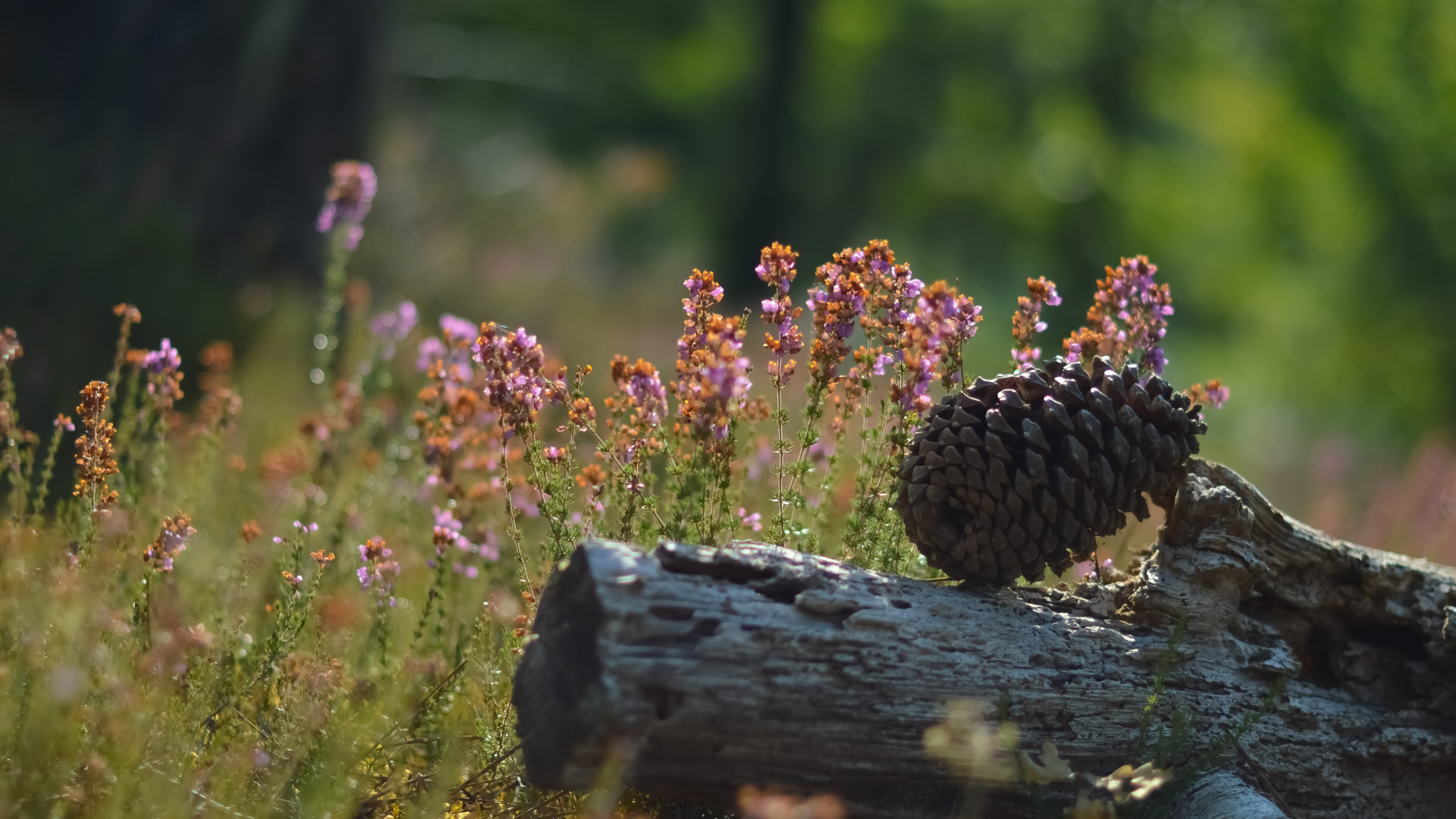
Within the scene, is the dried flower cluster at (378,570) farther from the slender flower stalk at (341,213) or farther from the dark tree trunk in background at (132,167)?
the dark tree trunk in background at (132,167)

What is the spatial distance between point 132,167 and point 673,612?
5.97 metres

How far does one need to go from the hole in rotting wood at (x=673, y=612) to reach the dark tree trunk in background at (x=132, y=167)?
390 centimetres

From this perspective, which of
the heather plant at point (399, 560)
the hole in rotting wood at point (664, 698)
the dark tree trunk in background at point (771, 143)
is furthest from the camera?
the dark tree trunk in background at point (771, 143)

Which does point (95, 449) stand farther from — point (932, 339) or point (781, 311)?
point (932, 339)

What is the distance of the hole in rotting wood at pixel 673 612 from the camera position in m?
2.08

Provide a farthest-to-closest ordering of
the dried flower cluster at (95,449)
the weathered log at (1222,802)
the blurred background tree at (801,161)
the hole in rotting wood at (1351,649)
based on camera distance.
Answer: the blurred background tree at (801,161) < the hole in rotting wood at (1351,649) < the dried flower cluster at (95,449) < the weathered log at (1222,802)

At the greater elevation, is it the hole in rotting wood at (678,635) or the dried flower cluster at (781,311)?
the dried flower cluster at (781,311)

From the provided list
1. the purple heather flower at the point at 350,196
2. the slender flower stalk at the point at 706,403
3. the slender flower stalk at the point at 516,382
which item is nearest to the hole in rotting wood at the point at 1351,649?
the slender flower stalk at the point at 706,403

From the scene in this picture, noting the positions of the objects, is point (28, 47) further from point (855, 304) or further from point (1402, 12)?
point (1402, 12)

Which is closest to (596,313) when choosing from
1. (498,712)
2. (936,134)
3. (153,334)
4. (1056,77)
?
(153,334)

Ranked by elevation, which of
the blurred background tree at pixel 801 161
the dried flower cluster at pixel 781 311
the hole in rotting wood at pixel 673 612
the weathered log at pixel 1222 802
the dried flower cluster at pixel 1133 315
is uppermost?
the blurred background tree at pixel 801 161

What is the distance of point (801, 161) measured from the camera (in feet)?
61.0

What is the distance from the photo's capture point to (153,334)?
6.00 metres

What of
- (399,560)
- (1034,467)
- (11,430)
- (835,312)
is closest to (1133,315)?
(1034,467)
